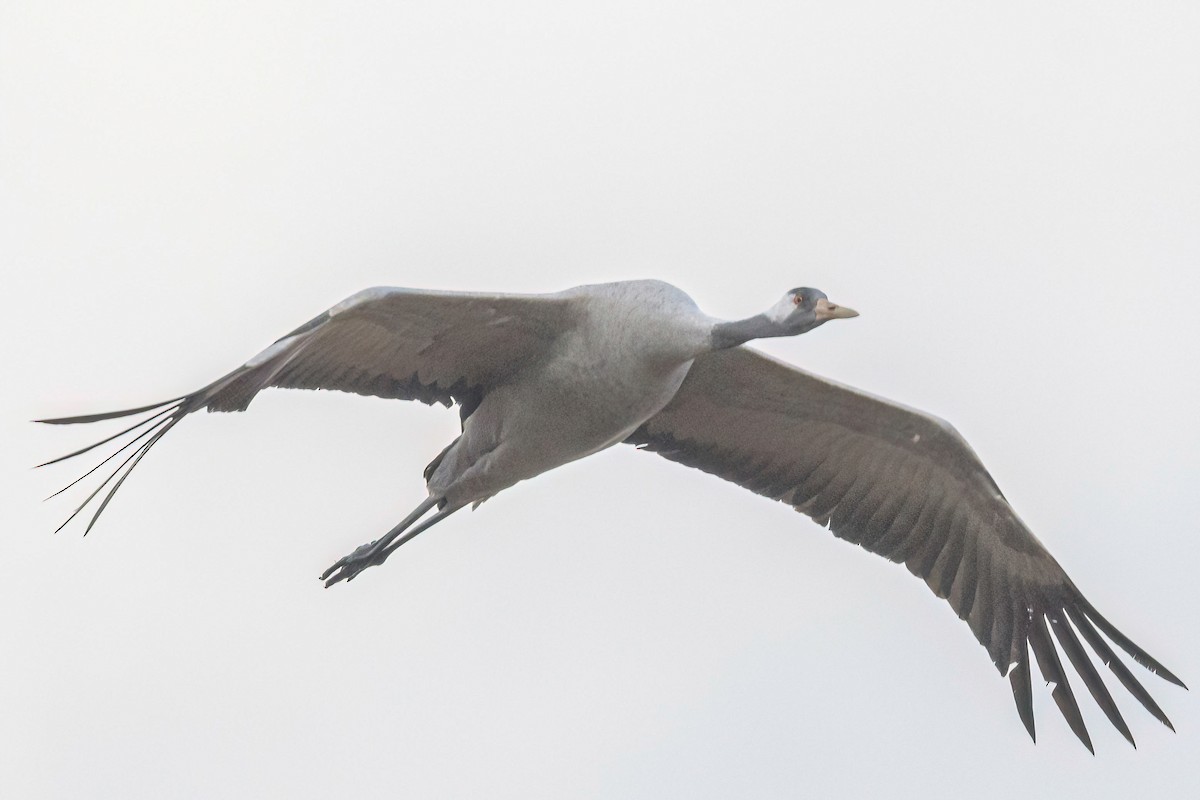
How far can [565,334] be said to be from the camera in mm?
13500

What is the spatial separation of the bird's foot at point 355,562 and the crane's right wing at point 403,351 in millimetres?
1324

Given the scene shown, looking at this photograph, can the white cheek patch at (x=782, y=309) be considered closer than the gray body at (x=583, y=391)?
Yes

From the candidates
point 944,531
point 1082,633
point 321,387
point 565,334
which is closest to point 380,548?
point 321,387

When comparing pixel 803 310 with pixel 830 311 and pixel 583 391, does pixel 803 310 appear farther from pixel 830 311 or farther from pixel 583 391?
pixel 583 391

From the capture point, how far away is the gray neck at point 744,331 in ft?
40.5

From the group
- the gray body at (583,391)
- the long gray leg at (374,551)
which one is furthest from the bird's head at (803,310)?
the long gray leg at (374,551)

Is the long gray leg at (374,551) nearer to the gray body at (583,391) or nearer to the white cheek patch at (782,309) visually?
the gray body at (583,391)

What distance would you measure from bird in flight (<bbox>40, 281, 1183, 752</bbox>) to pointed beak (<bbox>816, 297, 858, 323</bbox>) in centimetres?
1

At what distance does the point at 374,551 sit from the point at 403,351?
1.81m

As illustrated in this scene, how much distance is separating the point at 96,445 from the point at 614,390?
3551 mm

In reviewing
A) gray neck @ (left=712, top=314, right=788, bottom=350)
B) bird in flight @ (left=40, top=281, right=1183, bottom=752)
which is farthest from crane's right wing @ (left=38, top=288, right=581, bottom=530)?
gray neck @ (left=712, top=314, right=788, bottom=350)

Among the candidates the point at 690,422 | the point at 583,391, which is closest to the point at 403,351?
the point at 583,391

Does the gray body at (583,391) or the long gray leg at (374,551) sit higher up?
the gray body at (583,391)

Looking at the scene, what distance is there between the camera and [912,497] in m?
15.3
